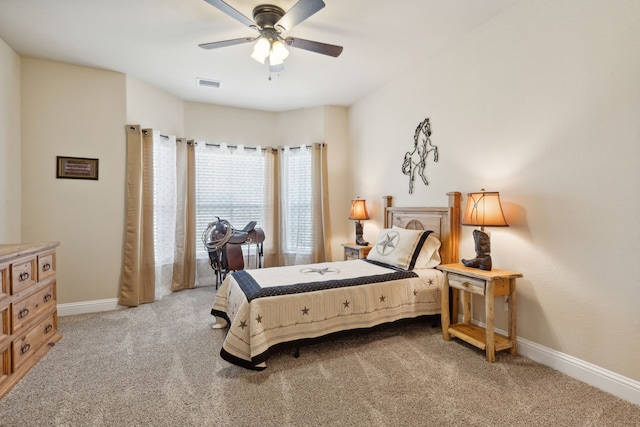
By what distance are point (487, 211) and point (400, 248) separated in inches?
39.5

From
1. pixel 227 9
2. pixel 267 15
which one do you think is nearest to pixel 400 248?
pixel 267 15

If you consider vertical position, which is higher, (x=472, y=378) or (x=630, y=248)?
(x=630, y=248)

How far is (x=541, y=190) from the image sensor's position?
7.81ft

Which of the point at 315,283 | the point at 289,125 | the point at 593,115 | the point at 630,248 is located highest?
the point at 289,125

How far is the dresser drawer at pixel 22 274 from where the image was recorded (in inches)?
87.1

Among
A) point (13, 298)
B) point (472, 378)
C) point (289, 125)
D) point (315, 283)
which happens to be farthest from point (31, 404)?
point (289, 125)

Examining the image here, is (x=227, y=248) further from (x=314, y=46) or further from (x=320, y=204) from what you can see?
(x=314, y=46)

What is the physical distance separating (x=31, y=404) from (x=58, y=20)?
9.87ft

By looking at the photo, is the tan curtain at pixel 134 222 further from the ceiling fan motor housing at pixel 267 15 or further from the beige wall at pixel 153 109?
the ceiling fan motor housing at pixel 267 15

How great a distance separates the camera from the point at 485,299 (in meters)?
2.53

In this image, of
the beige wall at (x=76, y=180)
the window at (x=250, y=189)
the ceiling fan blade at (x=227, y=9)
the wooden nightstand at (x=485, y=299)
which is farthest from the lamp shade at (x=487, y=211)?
the beige wall at (x=76, y=180)

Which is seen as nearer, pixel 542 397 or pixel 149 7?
pixel 542 397

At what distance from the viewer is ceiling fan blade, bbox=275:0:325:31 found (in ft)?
6.70

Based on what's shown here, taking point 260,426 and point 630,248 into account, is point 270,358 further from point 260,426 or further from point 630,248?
point 630,248
